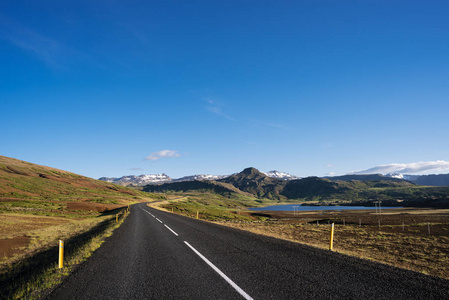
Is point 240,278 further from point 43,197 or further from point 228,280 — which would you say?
point 43,197

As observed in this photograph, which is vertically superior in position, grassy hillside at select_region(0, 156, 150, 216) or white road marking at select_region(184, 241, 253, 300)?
white road marking at select_region(184, 241, 253, 300)

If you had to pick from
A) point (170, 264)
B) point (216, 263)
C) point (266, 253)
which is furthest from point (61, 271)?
point (266, 253)

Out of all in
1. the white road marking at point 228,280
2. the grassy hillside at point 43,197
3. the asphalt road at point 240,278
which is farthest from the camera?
the grassy hillside at point 43,197

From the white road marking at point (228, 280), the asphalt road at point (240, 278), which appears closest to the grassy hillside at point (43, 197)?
the asphalt road at point (240, 278)

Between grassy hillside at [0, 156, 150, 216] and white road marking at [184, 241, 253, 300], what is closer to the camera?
white road marking at [184, 241, 253, 300]

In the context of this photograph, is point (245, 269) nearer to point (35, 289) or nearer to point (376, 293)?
point (376, 293)

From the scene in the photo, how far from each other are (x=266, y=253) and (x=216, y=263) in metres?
3.02

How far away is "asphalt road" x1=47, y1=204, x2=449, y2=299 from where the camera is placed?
6.38m

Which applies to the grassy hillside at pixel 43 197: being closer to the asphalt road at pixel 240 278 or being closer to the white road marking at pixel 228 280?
the asphalt road at pixel 240 278

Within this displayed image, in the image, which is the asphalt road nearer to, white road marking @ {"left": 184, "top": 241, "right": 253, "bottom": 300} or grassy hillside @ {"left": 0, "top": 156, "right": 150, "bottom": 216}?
white road marking @ {"left": 184, "top": 241, "right": 253, "bottom": 300}

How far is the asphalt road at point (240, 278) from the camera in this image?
6.38 meters

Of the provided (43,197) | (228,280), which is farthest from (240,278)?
(43,197)

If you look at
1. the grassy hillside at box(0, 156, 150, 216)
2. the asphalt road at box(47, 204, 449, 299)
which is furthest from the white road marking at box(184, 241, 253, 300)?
the grassy hillside at box(0, 156, 150, 216)

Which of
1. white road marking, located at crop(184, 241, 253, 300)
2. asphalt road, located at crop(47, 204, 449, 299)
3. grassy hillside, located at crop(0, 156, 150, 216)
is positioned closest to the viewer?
white road marking, located at crop(184, 241, 253, 300)
